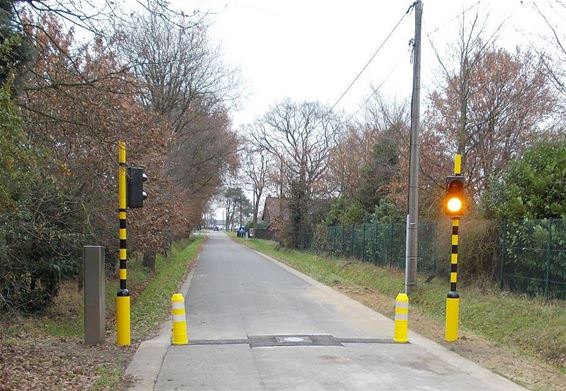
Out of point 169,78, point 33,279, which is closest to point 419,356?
point 33,279

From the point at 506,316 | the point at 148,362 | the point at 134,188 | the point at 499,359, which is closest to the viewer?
the point at 148,362

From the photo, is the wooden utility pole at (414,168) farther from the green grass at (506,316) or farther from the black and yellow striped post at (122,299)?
the black and yellow striped post at (122,299)

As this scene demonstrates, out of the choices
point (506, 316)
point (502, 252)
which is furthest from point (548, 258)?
point (502, 252)

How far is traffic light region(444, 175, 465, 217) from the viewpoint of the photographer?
33.3 feet

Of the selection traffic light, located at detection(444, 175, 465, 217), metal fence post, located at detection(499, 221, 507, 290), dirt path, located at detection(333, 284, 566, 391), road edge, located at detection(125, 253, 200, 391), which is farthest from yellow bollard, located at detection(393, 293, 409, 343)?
metal fence post, located at detection(499, 221, 507, 290)

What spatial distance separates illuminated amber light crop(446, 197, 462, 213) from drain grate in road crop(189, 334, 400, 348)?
2594mm

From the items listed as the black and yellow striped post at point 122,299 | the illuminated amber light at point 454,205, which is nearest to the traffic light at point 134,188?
the black and yellow striped post at point 122,299

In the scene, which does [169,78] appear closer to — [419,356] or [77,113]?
[77,113]

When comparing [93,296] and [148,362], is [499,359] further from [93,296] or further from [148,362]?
[93,296]

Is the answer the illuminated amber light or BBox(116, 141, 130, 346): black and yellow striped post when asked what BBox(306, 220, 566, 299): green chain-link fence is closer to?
the illuminated amber light

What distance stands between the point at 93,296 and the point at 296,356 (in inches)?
138

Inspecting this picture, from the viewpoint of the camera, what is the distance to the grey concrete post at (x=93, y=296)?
30.4 feet

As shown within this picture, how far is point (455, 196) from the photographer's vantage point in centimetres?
1020

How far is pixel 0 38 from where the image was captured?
7418 millimetres
